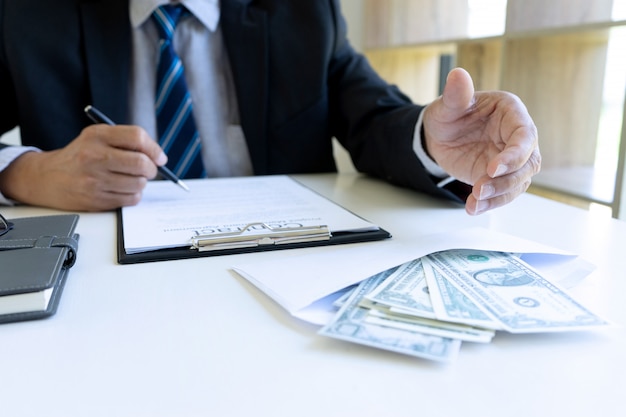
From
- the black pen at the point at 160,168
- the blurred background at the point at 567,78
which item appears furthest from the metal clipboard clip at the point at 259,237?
the blurred background at the point at 567,78

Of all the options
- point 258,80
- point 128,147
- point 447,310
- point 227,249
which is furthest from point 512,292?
point 258,80

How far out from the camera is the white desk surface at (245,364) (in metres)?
0.31

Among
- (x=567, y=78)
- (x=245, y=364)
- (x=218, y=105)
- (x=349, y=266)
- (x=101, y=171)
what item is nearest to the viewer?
(x=245, y=364)

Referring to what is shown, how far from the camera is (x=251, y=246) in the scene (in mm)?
585

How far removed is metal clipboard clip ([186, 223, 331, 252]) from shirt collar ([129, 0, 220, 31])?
0.65 metres

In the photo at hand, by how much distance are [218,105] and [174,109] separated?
0.11 m

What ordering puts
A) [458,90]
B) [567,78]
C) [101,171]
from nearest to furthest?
[458,90] → [101,171] → [567,78]

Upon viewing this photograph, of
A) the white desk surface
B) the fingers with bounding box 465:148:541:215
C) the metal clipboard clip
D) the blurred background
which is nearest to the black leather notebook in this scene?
the white desk surface

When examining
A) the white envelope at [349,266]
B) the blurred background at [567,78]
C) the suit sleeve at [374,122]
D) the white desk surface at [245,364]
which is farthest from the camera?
the blurred background at [567,78]

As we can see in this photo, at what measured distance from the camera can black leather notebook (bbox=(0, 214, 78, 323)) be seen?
1.34 ft

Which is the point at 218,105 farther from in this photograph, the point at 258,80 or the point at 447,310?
the point at 447,310

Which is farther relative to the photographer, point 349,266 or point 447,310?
point 349,266

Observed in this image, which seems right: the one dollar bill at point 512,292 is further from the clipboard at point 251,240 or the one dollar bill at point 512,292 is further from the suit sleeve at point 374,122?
the suit sleeve at point 374,122

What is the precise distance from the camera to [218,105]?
117 cm
